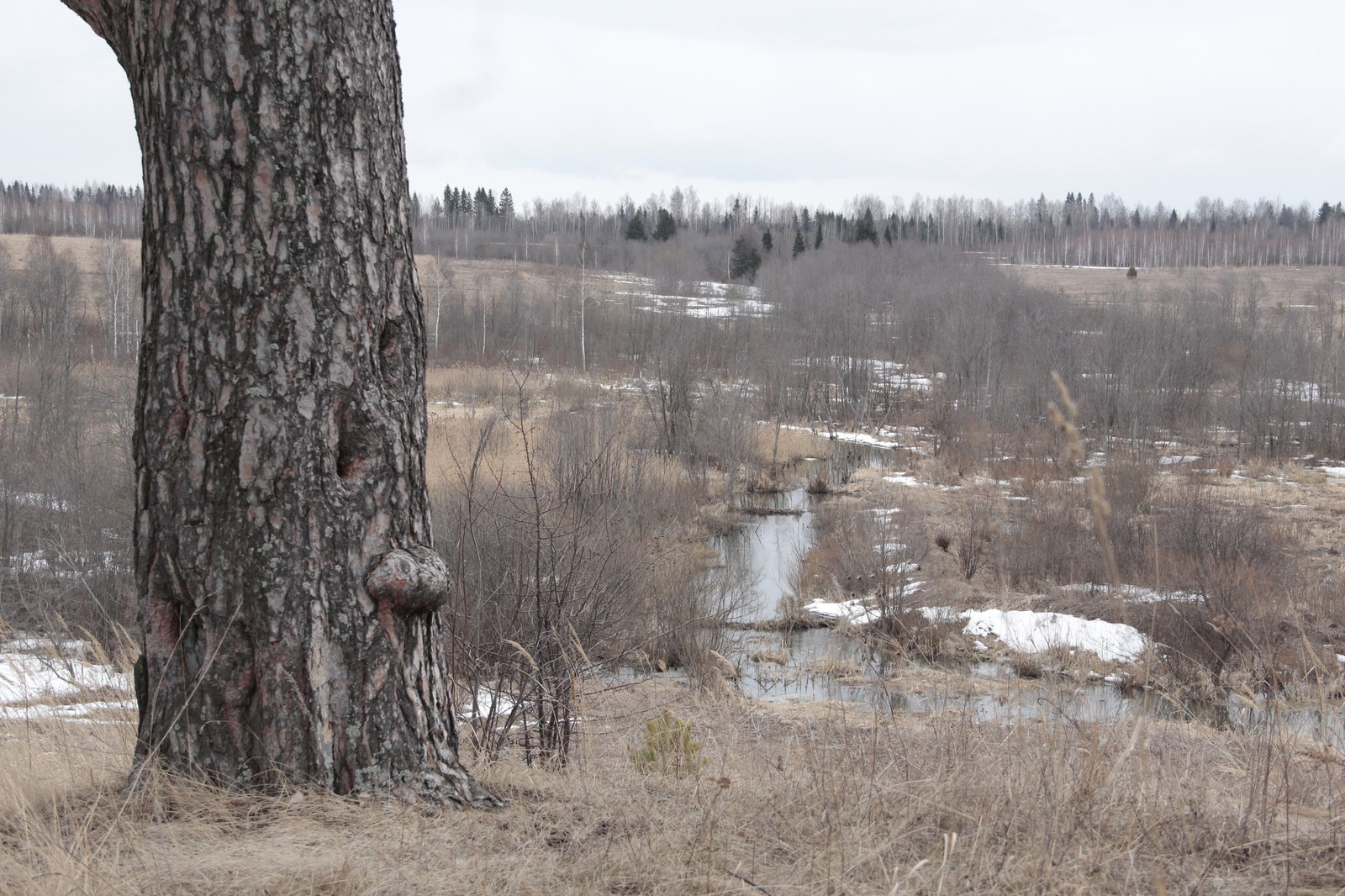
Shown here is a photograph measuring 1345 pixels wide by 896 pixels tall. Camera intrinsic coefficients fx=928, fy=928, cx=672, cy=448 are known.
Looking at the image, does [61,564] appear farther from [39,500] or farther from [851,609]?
[851,609]

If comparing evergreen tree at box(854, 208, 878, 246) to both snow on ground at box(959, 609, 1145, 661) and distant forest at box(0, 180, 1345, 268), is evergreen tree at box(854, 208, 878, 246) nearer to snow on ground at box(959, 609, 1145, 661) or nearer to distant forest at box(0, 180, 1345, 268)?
distant forest at box(0, 180, 1345, 268)

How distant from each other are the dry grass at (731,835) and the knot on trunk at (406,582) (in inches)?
22.1

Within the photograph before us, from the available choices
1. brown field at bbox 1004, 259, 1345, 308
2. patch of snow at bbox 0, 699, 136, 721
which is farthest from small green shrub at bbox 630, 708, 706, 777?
brown field at bbox 1004, 259, 1345, 308

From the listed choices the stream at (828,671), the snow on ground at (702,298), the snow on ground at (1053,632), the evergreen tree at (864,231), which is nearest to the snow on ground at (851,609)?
the stream at (828,671)

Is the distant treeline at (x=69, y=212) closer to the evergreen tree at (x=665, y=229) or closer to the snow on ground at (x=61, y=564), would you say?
the evergreen tree at (x=665, y=229)

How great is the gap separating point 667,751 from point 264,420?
2407 millimetres

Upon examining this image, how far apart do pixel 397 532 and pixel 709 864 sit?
4.28ft

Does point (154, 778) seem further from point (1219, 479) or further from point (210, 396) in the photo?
point (1219, 479)

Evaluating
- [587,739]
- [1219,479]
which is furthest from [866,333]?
[587,739]

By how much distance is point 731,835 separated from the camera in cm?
242

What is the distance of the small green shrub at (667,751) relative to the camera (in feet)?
12.7

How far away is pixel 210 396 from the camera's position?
2.59 m

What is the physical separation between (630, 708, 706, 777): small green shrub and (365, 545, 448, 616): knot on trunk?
56.3 inches

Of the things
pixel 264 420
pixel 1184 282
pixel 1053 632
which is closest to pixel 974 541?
pixel 1053 632
